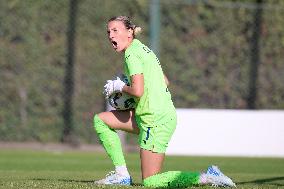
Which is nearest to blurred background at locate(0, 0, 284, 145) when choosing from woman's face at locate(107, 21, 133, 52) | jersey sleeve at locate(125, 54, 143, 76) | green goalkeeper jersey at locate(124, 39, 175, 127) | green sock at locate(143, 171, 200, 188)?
woman's face at locate(107, 21, 133, 52)

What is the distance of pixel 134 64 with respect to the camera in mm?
8617

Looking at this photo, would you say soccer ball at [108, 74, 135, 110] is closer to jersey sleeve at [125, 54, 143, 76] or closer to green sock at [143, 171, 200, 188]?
jersey sleeve at [125, 54, 143, 76]

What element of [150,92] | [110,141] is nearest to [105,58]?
[110,141]

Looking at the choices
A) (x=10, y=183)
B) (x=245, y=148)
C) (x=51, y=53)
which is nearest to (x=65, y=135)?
(x=51, y=53)

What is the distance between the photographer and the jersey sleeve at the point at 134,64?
8594 millimetres

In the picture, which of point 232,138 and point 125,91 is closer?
point 125,91

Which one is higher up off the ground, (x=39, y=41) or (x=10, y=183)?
(x=39, y=41)

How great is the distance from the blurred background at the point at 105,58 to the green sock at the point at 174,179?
10250 millimetres

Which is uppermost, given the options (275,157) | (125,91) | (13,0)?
(13,0)

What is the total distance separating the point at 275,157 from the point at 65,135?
4.68m

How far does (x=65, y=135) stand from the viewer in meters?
19.2

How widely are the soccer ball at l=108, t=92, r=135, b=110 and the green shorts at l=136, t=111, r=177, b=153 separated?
13.7 inches

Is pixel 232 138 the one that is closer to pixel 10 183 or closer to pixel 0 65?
pixel 0 65

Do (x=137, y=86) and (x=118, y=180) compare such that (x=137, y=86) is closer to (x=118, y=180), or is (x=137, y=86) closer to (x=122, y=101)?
(x=122, y=101)
